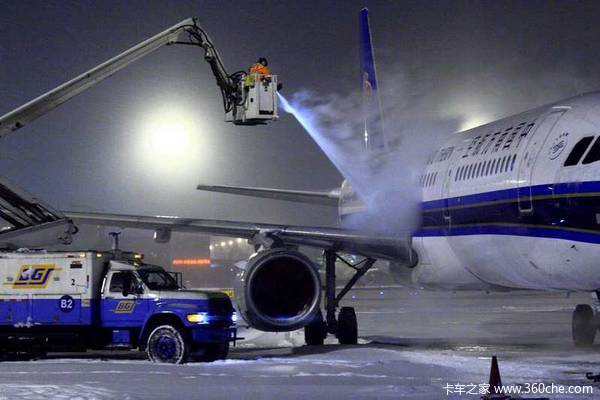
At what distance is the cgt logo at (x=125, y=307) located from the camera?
1944 cm

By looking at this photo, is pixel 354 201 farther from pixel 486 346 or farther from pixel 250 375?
pixel 250 375

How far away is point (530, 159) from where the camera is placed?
683 inches

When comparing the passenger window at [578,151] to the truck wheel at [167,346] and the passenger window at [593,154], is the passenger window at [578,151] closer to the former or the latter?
the passenger window at [593,154]

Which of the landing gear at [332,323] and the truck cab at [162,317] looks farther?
the landing gear at [332,323]

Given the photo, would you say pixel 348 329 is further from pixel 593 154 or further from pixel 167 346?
pixel 593 154

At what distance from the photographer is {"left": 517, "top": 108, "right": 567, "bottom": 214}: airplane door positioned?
56.4 feet

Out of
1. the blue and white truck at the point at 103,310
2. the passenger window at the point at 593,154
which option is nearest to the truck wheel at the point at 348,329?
the blue and white truck at the point at 103,310

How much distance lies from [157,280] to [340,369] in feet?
15.3

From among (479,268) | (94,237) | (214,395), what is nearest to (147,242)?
(94,237)

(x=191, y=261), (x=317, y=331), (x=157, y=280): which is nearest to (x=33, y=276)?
(x=157, y=280)

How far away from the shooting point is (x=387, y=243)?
21.5 m

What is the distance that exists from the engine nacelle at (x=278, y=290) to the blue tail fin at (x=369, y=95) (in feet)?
18.8

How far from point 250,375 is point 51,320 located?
195 inches

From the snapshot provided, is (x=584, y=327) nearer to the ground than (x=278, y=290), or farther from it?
nearer to the ground
